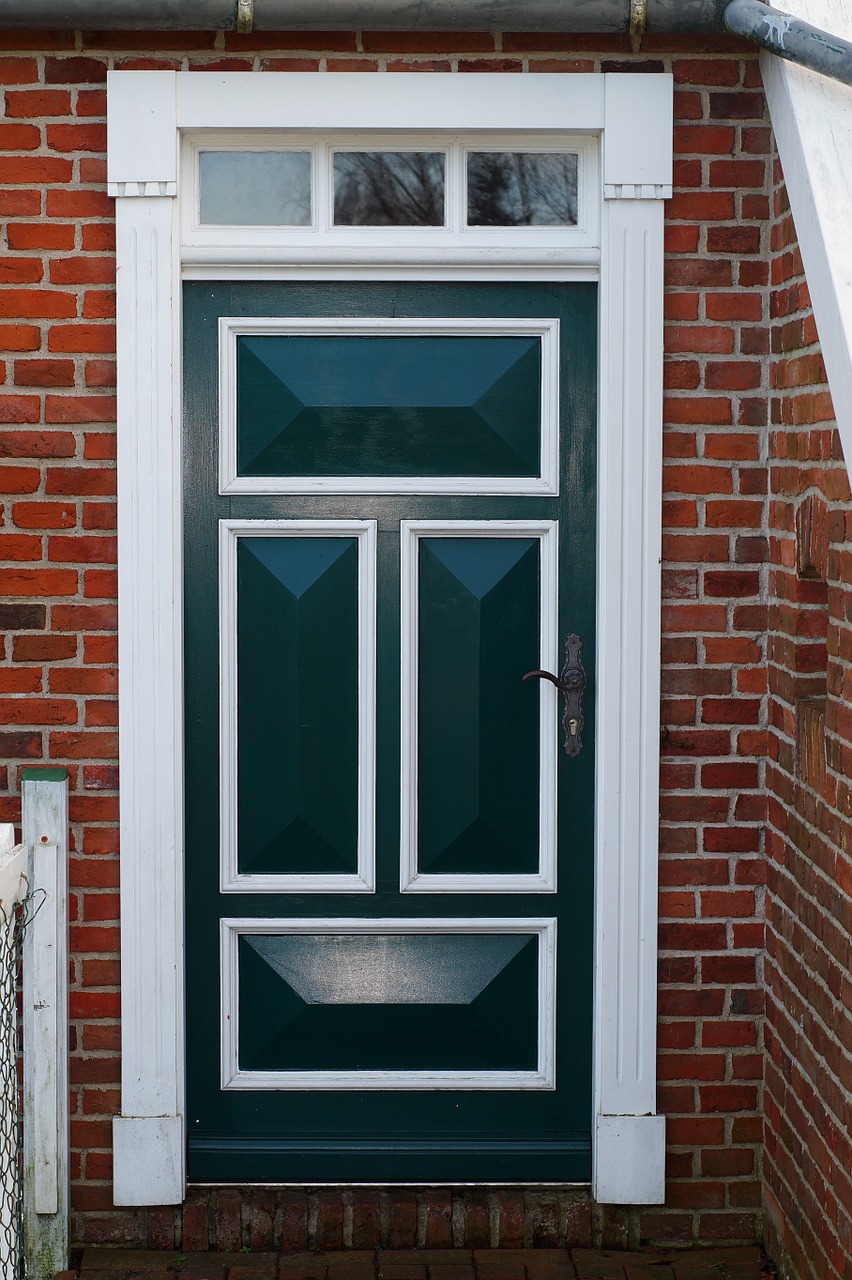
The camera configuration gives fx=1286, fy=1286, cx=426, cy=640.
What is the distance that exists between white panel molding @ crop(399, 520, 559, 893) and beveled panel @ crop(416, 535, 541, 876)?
0.06 ft

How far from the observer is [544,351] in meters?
3.46

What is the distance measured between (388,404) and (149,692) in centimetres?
100

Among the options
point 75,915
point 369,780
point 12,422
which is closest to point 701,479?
point 369,780

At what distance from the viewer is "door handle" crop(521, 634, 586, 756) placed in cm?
347

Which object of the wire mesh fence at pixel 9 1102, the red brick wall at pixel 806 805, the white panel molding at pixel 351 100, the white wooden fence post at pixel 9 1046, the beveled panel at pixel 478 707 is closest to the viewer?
the white wooden fence post at pixel 9 1046

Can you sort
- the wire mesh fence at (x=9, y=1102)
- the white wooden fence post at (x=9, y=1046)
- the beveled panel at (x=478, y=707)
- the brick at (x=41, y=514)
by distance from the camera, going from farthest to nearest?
the beveled panel at (x=478, y=707) → the brick at (x=41, y=514) → the wire mesh fence at (x=9, y=1102) → the white wooden fence post at (x=9, y=1046)

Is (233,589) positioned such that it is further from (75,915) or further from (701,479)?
(701,479)

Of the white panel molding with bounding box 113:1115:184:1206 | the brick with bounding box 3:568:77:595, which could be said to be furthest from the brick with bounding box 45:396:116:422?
the white panel molding with bounding box 113:1115:184:1206

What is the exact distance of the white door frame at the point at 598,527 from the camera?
10.8ft

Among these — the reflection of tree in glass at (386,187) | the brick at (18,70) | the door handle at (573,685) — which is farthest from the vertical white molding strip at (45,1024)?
the brick at (18,70)

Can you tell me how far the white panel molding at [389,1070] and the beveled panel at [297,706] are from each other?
0.15 meters

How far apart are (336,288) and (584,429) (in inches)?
30.1

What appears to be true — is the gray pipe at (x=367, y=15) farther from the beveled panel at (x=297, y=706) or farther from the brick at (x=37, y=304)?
the beveled panel at (x=297, y=706)

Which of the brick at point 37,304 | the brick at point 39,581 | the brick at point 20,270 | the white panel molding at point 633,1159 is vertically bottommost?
the white panel molding at point 633,1159
